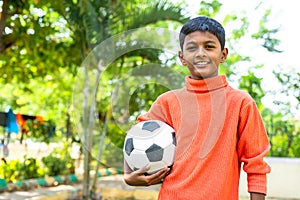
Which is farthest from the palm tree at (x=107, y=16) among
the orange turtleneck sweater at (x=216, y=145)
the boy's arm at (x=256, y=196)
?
the boy's arm at (x=256, y=196)

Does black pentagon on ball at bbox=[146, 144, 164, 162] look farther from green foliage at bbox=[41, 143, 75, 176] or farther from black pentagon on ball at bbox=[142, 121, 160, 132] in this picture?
green foliage at bbox=[41, 143, 75, 176]

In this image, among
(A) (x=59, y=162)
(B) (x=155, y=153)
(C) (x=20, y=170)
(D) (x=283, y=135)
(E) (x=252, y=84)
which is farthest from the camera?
(A) (x=59, y=162)

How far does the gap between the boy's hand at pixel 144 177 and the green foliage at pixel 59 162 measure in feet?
25.2

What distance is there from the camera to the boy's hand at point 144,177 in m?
1.72

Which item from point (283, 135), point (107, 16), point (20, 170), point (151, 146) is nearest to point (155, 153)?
point (151, 146)

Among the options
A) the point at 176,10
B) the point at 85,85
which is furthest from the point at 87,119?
the point at 176,10

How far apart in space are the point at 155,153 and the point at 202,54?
38 centimetres

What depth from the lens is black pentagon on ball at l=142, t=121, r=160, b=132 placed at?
1806 millimetres

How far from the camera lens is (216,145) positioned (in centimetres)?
169

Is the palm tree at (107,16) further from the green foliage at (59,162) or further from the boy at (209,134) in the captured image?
the boy at (209,134)

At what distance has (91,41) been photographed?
20.7ft

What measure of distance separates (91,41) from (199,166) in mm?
4814

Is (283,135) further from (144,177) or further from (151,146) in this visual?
(144,177)

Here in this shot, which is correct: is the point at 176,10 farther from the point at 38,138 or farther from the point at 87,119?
the point at 38,138
